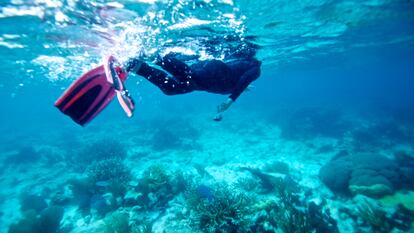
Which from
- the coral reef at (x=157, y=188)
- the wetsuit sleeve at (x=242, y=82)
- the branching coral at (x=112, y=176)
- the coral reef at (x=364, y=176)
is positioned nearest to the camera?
the wetsuit sleeve at (x=242, y=82)

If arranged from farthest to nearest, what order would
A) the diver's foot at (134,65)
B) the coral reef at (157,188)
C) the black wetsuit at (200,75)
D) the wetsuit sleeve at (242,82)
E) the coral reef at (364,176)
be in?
the coral reef at (364,176) → the coral reef at (157,188) → the wetsuit sleeve at (242,82) → the black wetsuit at (200,75) → the diver's foot at (134,65)

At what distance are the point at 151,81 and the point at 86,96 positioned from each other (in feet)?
4.48

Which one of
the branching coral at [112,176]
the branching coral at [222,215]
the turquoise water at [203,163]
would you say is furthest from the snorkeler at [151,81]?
the branching coral at [112,176]

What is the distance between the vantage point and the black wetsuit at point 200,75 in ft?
17.1

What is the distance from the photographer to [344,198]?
10.5m

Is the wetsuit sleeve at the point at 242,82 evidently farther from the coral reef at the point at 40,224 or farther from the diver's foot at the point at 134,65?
the coral reef at the point at 40,224

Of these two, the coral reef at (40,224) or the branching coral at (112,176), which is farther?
the branching coral at (112,176)

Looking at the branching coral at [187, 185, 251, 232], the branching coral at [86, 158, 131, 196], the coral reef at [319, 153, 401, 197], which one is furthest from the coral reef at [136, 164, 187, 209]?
the coral reef at [319, 153, 401, 197]

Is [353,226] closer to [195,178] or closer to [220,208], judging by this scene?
[220,208]

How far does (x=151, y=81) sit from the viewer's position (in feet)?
17.7

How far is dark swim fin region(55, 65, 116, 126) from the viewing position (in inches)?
177

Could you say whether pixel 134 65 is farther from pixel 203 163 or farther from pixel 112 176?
pixel 203 163

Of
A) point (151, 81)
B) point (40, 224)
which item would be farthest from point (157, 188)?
point (151, 81)

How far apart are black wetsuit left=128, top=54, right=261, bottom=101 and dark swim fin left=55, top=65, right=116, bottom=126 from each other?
0.79m
